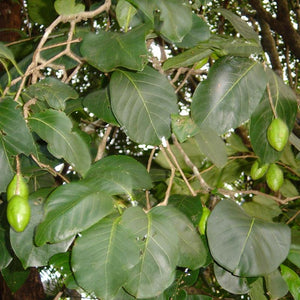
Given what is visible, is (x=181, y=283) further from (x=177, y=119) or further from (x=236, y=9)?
(x=236, y=9)

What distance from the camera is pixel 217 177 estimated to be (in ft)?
4.80

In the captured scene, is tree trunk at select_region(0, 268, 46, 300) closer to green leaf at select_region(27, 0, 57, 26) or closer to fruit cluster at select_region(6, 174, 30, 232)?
green leaf at select_region(27, 0, 57, 26)

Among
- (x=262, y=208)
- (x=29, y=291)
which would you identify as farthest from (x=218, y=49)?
(x=29, y=291)

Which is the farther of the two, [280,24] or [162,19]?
[280,24]

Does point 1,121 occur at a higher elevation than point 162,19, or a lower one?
lower

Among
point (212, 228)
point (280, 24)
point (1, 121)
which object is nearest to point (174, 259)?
point (212, 228)

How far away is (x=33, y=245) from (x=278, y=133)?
476 millimetres

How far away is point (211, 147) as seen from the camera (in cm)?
102

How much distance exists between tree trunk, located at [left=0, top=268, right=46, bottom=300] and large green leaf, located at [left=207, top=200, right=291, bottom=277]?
1.46 metres

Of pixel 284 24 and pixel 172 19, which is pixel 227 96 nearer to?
pixel 172 19

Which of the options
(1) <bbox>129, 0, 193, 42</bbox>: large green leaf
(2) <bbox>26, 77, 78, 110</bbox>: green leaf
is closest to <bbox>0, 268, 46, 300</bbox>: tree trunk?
(2) <bbox>26, 77, 78, 110</bbox>: green leaf

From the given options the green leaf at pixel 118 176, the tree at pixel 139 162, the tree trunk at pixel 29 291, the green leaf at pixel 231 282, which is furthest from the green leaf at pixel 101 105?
the tree trunk at pixel 29 291

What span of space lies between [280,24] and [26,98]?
1597 millimetres

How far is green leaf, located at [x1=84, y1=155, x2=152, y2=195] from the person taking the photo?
2.53ft
